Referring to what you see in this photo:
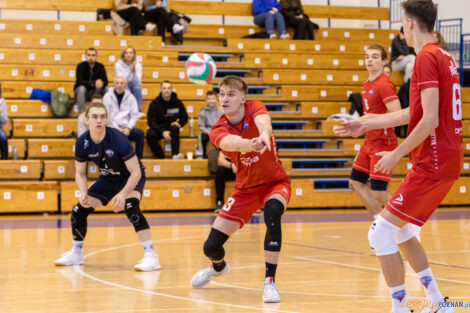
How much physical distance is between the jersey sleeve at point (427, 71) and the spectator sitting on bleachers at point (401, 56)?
1139 centimetres

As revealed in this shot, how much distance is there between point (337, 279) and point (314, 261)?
1.05 metres

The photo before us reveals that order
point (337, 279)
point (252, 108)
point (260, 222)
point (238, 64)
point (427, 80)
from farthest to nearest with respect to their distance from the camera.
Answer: point (238, 64)
point (260, 222)
point (337, 279)
point (252, 108)
point (427, 80)

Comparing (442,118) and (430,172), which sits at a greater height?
(442,118)

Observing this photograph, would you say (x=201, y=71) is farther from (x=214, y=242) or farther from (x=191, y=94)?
(x=191, y=94)

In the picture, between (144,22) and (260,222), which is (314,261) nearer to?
(260,222)

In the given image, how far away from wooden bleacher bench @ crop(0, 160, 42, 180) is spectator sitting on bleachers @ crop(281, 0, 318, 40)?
24.2 ft

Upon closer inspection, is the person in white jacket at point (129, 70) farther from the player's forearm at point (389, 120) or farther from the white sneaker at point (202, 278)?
the player's forearm at point (389, 120)

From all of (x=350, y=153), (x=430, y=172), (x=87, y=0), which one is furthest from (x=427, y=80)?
(x=87, y=0)

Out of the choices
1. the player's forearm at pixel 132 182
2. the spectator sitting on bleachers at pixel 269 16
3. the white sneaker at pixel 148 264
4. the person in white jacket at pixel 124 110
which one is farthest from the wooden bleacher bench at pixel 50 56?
the white sneaker at pixel 148 264

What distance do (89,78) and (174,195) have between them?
2859 millimetres

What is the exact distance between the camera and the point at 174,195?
12.2 m

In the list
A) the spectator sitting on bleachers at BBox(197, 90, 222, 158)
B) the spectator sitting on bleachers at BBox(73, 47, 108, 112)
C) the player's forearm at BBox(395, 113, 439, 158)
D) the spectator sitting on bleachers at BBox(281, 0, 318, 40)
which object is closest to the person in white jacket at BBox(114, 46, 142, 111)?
the spectator sitting on bleachers at BBox(73, 47, 108, 112)

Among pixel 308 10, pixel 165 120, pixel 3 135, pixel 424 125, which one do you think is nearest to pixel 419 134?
pixel 424 125

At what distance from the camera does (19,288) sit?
17.8ft
